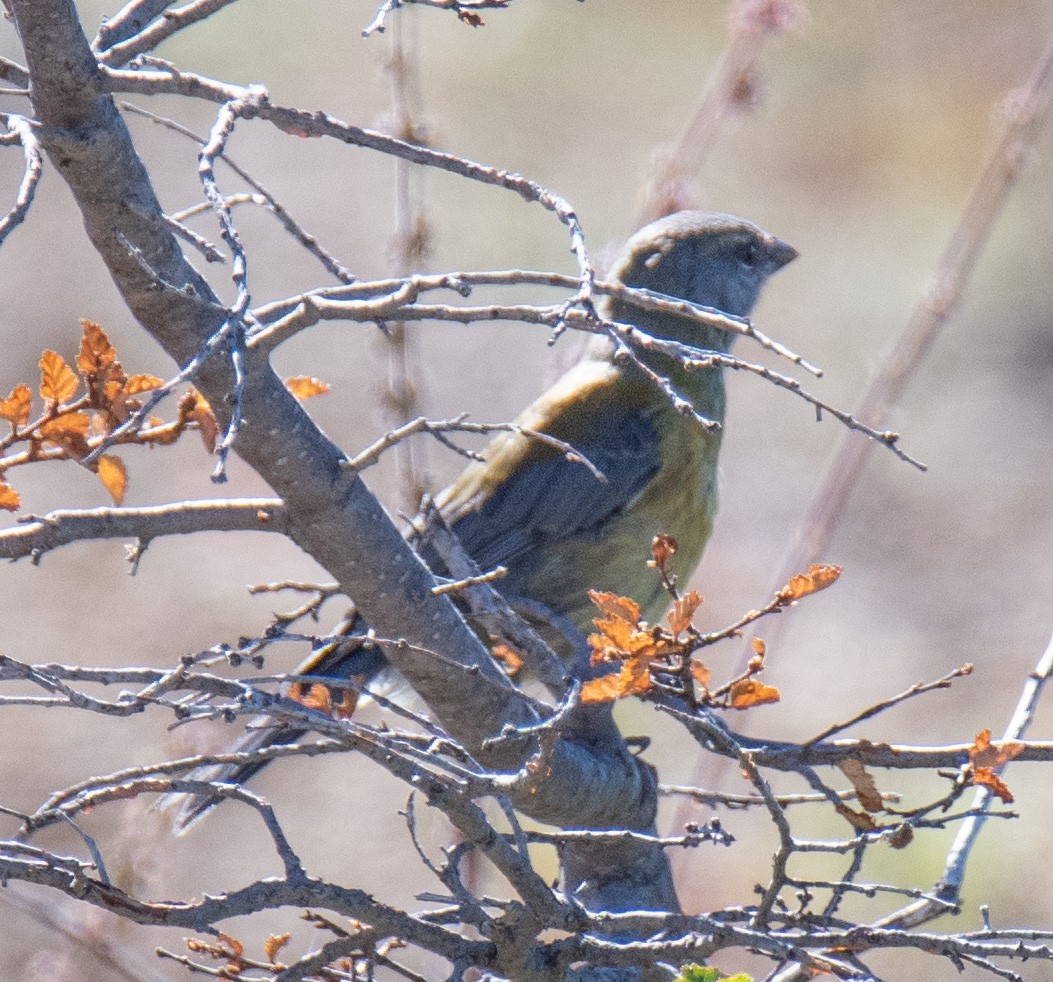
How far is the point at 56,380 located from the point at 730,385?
330 inches

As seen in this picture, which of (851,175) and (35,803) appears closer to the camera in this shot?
(35,803)

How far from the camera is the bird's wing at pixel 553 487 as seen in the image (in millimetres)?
3877

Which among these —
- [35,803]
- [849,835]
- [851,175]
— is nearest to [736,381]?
[851,175]

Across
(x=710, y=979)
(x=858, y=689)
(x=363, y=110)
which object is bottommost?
(x=710, y=979)

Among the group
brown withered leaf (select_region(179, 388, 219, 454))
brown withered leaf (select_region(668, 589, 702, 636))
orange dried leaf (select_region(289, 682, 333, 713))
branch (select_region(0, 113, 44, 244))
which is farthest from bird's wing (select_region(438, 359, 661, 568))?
branch (select_region(0, 113, 44, 244))

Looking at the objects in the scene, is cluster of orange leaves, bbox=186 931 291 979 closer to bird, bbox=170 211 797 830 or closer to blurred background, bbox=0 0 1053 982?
blurred background, bbox=0 0 1053 982

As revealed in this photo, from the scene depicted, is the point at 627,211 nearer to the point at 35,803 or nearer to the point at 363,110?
the point at 363,110

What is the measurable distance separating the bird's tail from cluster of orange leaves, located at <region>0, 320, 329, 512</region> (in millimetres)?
883

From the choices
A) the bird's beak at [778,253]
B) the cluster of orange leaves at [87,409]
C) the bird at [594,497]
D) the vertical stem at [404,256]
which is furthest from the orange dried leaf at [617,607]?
the bird's beak at [778,253]

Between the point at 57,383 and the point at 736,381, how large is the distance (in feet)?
27.6

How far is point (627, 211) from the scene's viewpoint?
11.3 meters

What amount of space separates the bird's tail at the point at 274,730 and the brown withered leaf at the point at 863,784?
106 cm

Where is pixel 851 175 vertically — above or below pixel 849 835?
above

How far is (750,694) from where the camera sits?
1909 mm
